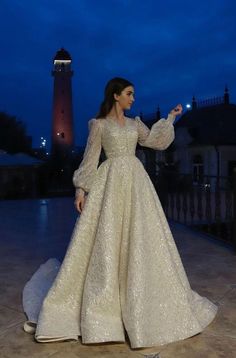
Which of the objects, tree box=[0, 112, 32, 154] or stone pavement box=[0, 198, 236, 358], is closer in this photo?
stone pavement box=[0, 198, 236, 358]

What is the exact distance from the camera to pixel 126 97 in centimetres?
271

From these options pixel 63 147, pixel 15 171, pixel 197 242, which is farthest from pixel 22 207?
pixel 63 147

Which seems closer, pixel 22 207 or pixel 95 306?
pixel 95 306

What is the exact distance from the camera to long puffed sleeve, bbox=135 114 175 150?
281cm

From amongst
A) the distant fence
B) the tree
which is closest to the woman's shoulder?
the distant fence

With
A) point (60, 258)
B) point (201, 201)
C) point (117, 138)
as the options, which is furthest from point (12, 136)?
point (117, 138)

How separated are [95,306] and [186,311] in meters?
0.58

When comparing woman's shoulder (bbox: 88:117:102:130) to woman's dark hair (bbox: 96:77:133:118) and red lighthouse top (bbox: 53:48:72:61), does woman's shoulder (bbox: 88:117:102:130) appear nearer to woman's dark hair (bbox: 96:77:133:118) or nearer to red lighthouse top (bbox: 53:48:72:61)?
woman's dark hair (bbox: 96:77:133:118)

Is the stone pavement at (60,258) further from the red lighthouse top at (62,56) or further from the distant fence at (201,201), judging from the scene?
the red lighthouse top at (62,56)

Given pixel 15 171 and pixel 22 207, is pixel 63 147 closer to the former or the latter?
pixel 15 171

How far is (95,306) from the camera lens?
97.3 inches

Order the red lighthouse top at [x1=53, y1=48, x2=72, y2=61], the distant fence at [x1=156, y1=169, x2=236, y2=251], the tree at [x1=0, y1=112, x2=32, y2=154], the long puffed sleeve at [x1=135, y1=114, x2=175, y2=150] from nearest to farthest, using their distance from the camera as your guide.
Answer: the long puffed sleeve at [x1=135, y1=114, x2=175, y2=150] → the distant fence at [x1=156, y1=169, x2=236, y2=251] → the tree at [x1=0, y1=112, x2=32, y2=154] → the red lighthouse top at [x1=53, y1=48, x2=72, y2=61]

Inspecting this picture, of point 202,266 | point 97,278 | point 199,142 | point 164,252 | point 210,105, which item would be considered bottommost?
point 202,266

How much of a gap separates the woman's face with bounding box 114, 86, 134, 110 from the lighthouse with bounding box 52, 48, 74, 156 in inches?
1219
